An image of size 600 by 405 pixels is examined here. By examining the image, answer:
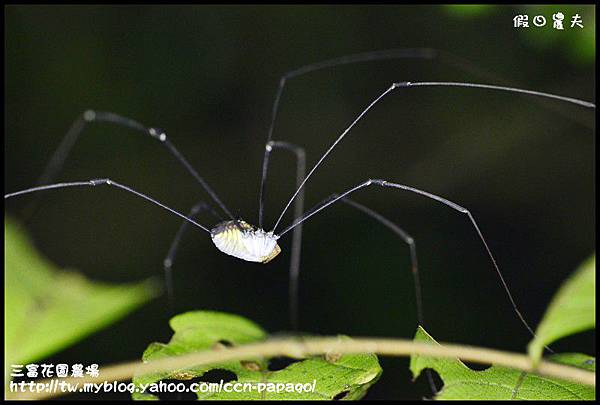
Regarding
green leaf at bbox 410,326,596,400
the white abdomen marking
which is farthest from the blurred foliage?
green leaf at bbox 410,326,596,400

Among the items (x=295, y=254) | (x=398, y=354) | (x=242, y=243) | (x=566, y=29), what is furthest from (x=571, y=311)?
(x=566, y=29)

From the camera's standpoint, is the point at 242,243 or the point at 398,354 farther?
the point at 242,243

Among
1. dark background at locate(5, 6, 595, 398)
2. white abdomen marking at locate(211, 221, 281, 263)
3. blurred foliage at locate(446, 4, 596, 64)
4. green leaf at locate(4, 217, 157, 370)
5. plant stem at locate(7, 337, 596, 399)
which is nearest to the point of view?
plant stem at locate(7, 337, 596, 399)

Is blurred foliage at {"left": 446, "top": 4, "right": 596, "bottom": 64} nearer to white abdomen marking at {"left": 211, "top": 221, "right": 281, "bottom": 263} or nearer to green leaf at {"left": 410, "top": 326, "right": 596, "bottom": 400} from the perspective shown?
white abdomen marking at {"left": 211, "top": 221, "right": 281, "bottom": 263}

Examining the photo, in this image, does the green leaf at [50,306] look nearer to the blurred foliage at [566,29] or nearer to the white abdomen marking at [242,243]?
the white abdomen marking at [242,243]

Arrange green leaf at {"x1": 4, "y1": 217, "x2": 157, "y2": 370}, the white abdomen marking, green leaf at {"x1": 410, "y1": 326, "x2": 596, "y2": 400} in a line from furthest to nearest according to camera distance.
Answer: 1. the white abdomen marking
2. green leaf at {"x1": 4, "y1": 217, "x2": 157, "y2": 370}
3. green leaf at {"x1": 410, "y1": 326, "x2": 596, "y2": 400}

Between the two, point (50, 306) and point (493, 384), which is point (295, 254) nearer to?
point (50, 306)
